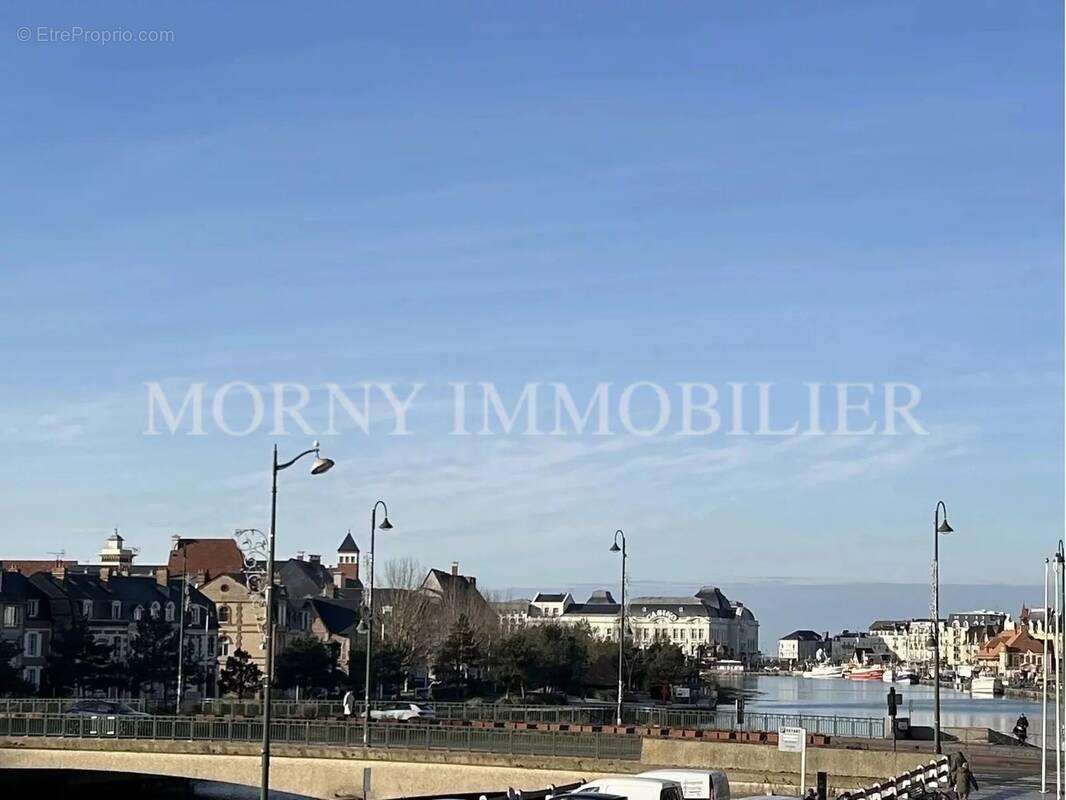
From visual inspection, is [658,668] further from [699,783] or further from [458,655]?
[699,783]

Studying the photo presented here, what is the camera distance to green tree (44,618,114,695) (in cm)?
9762

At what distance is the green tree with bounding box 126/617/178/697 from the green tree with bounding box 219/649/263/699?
3491 millimetres

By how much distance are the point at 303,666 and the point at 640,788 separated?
238 ft

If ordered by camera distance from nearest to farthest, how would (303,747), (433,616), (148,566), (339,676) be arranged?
(303,747), (339,676), (433,616), (148,566)

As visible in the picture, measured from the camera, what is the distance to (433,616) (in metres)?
120

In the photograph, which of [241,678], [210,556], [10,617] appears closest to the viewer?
[10,617]

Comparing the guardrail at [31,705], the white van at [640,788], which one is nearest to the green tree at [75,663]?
the guardrail at [31,705]

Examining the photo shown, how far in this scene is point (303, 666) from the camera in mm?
103688

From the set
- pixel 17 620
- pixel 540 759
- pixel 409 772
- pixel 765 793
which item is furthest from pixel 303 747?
pixel 17 620

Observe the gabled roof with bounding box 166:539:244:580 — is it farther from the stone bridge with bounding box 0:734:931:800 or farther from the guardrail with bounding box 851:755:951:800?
the guardrail with bounding box 851:755:951:800

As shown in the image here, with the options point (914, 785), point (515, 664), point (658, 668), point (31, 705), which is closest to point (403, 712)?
point (31, 705)

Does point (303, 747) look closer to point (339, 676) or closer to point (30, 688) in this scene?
point (30, 688)

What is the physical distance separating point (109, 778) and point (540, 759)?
34154 mm

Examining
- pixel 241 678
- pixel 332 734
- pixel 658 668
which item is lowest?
pixel 658 668
